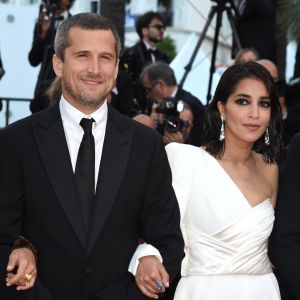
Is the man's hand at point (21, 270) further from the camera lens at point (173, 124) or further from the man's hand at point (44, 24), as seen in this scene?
the man's hand at point (44, 24)

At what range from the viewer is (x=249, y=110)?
389cm

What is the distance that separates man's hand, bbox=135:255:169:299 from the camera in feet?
10.1

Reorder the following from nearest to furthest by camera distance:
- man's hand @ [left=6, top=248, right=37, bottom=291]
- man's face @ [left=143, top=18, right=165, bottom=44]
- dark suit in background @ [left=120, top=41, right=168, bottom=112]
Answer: man's hand @ [left=6, top=248, right=37, bottom=291]
dark suit in background @ [left=120, top=41, right=168, bottom=112]
man's face @ [left=143, top=18, right=165, bottom=44]

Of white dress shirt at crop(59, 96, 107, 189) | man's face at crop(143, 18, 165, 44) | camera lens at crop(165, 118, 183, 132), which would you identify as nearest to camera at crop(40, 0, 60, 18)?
man's face at crop(143, 18, 165, 44)

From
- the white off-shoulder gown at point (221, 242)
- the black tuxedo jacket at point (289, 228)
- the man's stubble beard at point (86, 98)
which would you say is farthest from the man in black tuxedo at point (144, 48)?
the man's stubble beard at point (86, 98)

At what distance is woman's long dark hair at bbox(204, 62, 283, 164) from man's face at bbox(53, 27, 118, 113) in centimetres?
84

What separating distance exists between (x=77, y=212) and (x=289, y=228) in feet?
3.13

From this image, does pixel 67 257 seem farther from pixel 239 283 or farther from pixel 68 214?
pixel 239 283

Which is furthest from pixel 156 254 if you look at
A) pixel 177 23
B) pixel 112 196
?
pixel 177 23

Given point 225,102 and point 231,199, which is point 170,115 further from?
point 231,199

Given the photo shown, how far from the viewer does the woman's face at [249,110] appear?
389 centimetres

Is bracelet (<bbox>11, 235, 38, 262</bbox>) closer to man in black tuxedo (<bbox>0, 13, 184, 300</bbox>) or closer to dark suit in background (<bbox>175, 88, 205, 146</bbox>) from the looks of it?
man in black tuxedo (<bbox>0, 13, 184, 300</bbox>)

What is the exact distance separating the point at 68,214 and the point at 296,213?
1008mm

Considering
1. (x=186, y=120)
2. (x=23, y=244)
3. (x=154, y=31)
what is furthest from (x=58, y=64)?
(x=154, y=31)
